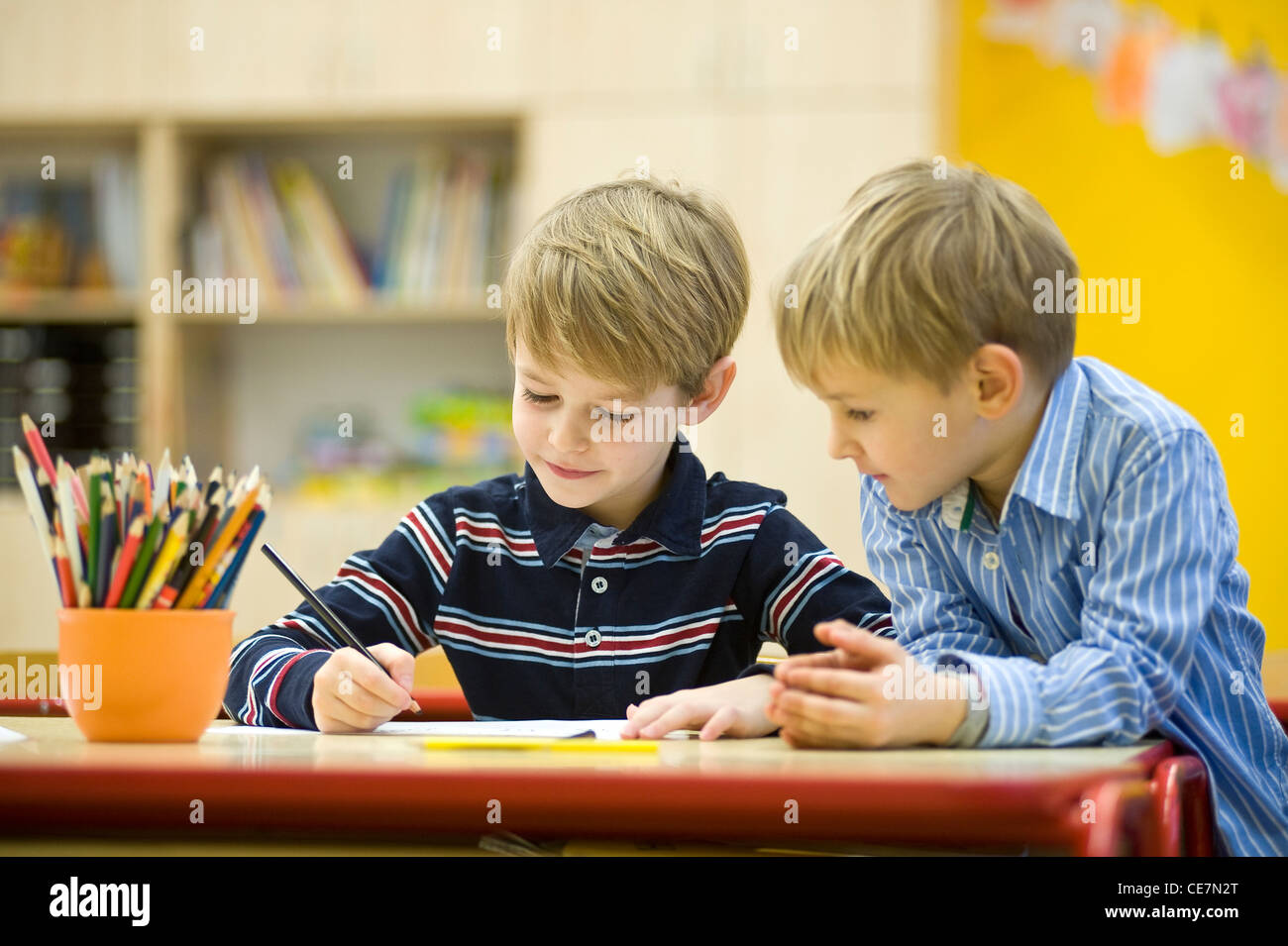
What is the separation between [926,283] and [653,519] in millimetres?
409

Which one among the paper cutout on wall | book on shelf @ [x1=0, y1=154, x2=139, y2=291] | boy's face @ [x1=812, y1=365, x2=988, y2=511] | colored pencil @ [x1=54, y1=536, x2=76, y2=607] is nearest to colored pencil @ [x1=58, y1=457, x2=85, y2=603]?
colored pencil @ [x1=54, y1=536, x2=76, y2=607]

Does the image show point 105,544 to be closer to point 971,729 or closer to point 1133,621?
point 971,729

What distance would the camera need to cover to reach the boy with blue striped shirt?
2.77ft

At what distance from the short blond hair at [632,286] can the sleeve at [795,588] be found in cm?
17

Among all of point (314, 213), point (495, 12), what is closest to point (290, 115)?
point (314, 213)

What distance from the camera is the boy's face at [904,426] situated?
36.7 inches

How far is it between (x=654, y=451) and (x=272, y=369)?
2587 mm

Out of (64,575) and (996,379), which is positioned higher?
(996,379)

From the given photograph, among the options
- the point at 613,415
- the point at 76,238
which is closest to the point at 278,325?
the point at 76,238

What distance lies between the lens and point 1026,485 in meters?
0.94

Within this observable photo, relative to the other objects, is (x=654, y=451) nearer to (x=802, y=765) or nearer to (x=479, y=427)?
(x=802, y=765)

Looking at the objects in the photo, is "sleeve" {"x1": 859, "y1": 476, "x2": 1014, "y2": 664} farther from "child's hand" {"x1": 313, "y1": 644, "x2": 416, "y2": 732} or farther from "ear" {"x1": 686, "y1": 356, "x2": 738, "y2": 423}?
"child's hand" {"x1": 313, "y1": 644, "x2": 416, "y2": 732}

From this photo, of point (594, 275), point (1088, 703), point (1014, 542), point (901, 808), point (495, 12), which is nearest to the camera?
point (901, 808)
